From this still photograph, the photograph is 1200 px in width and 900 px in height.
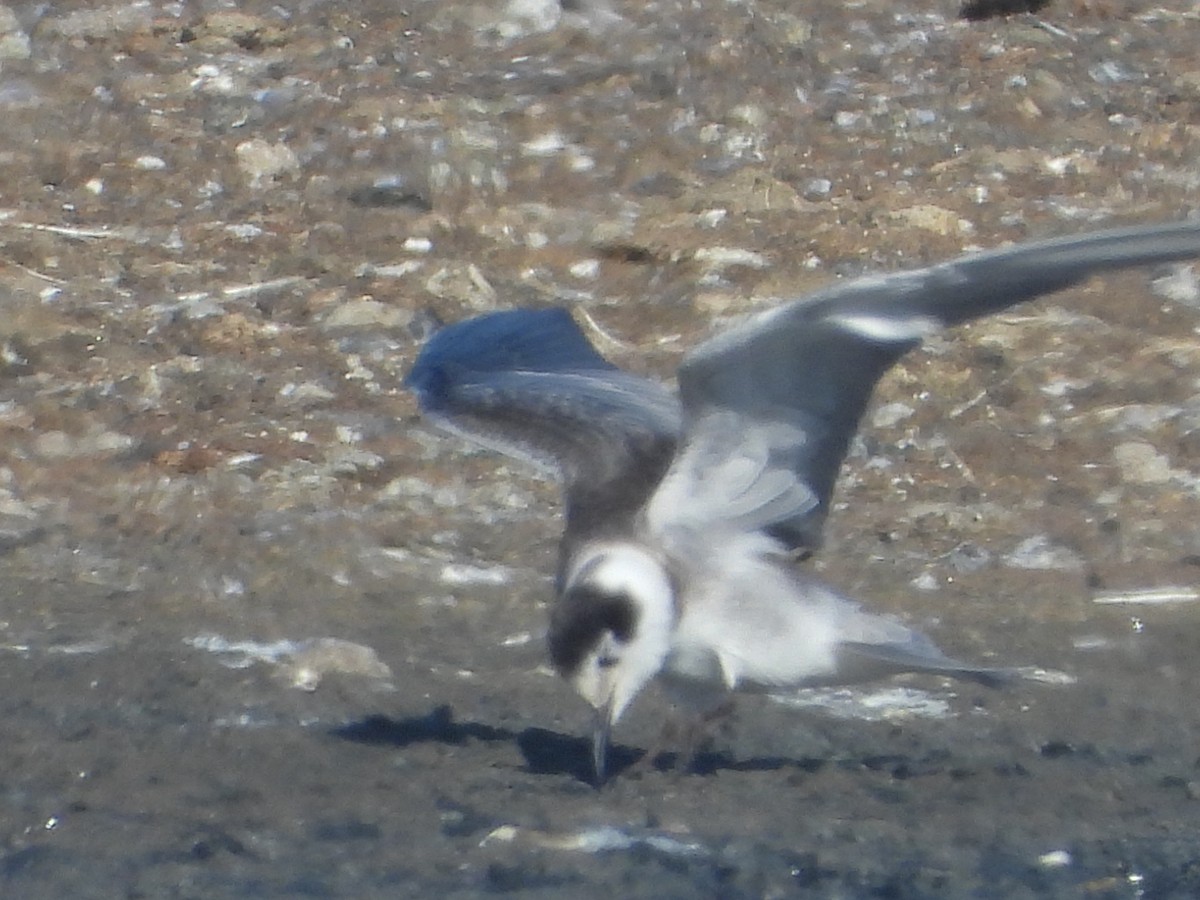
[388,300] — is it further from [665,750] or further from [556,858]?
[556,858]

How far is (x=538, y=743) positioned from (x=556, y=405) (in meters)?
0.85

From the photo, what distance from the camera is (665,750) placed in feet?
12.2

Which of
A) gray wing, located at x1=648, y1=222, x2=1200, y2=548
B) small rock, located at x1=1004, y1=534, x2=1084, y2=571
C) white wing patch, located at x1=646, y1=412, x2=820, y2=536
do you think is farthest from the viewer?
small rock, located at x1=1004, y1=534, x2=1084, y2=571

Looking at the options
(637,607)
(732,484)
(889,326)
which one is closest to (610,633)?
(637,607)

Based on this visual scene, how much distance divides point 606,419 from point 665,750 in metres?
0.79

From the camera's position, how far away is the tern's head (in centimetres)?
341

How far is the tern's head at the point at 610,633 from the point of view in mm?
3412

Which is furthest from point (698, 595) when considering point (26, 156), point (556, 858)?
point (26, 156)

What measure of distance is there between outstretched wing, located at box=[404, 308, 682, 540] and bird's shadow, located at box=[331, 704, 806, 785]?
0.41 meters

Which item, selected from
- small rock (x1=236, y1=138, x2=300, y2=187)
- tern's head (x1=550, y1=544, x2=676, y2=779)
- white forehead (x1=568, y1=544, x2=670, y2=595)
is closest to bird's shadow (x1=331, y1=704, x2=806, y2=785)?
tern's head (x1=550, y1=544, x2=676, y2=779)

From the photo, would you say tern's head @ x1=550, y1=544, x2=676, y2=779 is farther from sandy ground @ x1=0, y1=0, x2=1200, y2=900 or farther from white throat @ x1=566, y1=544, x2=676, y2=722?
sandy ground @ x1=0, y1=0, x2=1200, y2=900

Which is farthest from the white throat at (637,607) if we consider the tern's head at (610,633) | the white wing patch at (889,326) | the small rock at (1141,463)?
A: the small rock at (1141,463)

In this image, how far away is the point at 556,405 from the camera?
14.0 feet

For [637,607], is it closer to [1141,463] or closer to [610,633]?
[610,633]
